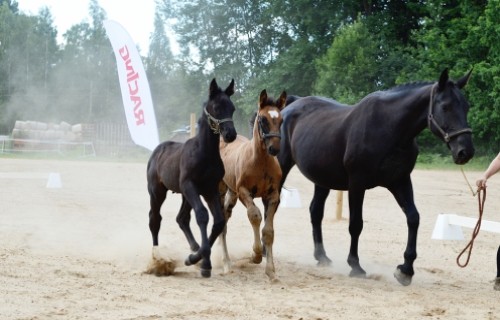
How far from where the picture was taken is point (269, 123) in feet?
23.0

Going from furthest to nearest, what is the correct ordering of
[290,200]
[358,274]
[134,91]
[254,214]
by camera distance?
[134,91]
[290,200]
[358,274]
[254,214]

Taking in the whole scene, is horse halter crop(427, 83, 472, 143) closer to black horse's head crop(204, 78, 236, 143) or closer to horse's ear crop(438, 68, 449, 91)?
horse's ear crop(438, 68, 449, 91)

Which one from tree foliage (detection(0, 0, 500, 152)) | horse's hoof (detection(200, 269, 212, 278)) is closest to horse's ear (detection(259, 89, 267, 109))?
Answer: horse's hoof (detection(200, 269, 212, 278))

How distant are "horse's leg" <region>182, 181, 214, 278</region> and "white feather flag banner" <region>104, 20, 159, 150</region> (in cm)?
940

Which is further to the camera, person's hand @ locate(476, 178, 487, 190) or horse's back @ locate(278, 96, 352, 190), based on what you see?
horse's back @ locate(278, 96, 352, 190)

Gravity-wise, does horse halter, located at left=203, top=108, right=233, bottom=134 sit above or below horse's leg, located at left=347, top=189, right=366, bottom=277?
above

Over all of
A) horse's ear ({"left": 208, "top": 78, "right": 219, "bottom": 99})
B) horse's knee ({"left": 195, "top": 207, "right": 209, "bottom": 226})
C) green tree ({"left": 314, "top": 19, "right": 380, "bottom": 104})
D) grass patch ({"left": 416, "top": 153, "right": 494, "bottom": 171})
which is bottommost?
grass patch ({"left": 416, "top": 153, "right": 494, "bottom": 171})

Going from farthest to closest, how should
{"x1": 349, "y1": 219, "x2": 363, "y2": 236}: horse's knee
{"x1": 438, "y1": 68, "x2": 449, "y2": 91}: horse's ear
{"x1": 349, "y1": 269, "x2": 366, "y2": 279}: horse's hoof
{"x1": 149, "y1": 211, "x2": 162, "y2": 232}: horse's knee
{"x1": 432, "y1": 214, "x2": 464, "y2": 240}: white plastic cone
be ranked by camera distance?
{"x1": 432, "y1": 214, "x2": 464, "y2": 240}: white plastic cone → {"x1": 149, "y1": 211, "x2": 162, "y2": 232}: horse's knee → {"x1": 349, "y1": 219, "x2": 363, "y2": 236}: horse's knee → {"x1": 349, "y1": 269, "x2": 366, "y2": 279}: horse's hoof → {"x1": 438, "y1": 68, "x2": 449, "y2": 91}: horse's ear

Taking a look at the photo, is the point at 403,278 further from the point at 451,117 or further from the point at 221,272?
the point at 221,272

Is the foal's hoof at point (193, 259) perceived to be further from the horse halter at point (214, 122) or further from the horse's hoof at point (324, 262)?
the horse's hoof at point (324, 262)

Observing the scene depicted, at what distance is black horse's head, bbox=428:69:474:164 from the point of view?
21.2ft

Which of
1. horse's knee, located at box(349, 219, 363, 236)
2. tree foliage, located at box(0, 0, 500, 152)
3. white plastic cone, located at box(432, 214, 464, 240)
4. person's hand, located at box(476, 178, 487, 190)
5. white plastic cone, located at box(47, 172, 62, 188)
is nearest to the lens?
person's hand, located at box(476, 178, 487, 190)

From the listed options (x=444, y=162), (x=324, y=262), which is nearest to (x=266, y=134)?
(x=324, y=262)

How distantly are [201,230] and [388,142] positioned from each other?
6.80ft
